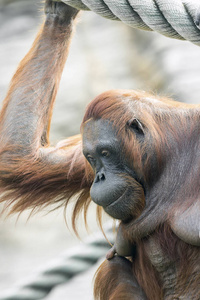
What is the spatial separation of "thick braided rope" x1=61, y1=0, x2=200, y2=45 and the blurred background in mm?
3548

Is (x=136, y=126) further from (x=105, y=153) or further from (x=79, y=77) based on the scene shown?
(x=79, y=77)

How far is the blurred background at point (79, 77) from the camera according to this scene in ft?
23.0

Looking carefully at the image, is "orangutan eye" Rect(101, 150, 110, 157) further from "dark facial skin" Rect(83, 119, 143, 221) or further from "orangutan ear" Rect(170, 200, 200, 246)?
"orangutan ear" Rect(170, 200, 200, 246)

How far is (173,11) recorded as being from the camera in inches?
106

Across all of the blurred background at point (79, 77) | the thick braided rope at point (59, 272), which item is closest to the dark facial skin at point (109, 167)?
the thick braided rope at point (59, 272)

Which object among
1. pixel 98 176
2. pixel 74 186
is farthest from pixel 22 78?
pixel 98 176

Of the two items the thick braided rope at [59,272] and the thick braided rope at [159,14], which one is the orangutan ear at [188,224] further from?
the thick braided rope at [59,272]

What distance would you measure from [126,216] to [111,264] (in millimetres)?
458

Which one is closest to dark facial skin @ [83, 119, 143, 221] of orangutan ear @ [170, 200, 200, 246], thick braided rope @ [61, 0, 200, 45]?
orangutan ear @ [170, 200, 200, 246]

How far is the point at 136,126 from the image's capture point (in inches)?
123

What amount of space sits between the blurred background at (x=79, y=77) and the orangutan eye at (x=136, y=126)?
11.4 feet

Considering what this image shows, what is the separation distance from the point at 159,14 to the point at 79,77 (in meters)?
5.41

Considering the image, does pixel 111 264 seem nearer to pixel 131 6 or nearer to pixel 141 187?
pixel 141 187

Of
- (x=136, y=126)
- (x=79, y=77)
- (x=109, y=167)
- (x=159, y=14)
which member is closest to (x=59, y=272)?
(x=109, y=167)
